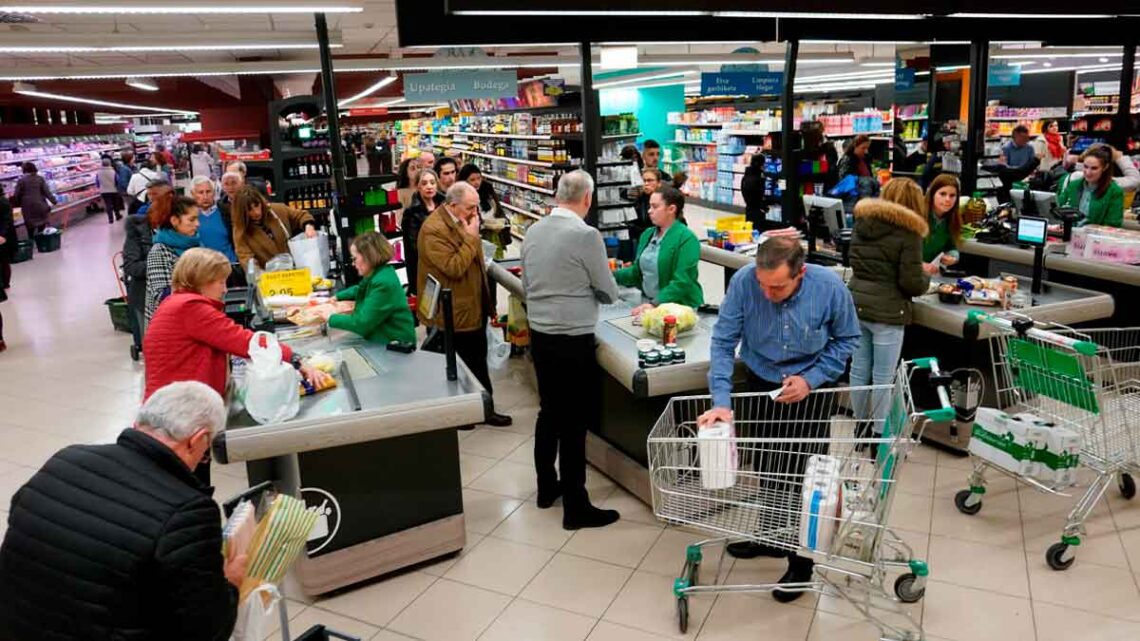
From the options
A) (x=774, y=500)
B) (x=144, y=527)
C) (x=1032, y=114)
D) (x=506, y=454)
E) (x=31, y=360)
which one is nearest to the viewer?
(x=144, y=527)

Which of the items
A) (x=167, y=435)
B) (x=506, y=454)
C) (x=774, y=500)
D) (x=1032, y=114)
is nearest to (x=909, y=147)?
(x=1032, y=114)

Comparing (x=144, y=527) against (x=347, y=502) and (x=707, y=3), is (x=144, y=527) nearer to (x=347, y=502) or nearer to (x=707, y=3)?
(x=347, y=502)

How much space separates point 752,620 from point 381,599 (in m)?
1.66

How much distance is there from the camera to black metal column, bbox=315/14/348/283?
6824 mm

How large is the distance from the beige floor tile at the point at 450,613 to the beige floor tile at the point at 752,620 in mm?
915

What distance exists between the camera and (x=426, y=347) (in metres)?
4.88

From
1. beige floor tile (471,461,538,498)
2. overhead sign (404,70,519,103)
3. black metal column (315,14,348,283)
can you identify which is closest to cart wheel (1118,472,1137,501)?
beige floor tile (471,461,538,498)

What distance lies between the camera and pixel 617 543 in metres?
4.18

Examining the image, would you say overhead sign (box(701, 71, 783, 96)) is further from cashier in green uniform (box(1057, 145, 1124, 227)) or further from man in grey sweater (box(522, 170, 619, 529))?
man in grey sweater (box(522, 170, 619, 529))

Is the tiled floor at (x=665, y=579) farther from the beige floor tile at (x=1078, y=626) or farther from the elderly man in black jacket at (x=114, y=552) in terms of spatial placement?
the elderly man in black jacket at (x=114, y=552)

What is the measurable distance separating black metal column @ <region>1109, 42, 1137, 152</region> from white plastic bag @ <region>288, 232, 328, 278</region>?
28.4 ft

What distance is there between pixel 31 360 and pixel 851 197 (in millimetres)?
8653

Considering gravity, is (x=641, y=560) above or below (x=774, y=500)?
below

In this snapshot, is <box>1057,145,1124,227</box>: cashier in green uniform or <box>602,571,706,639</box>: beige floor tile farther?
<box>1057,145,1124,227</box>: cashier in green uniform
